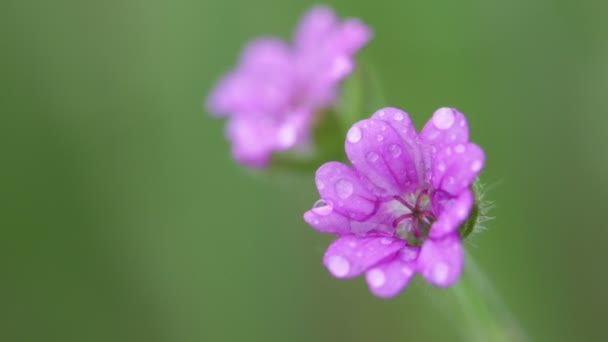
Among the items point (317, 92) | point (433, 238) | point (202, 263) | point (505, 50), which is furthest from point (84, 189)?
point (433, 238)

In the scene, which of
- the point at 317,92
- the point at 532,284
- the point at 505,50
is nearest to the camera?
the point at 317,92

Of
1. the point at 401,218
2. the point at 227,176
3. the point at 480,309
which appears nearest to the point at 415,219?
the point at 401,218

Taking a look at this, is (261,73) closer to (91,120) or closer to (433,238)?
(433,238)

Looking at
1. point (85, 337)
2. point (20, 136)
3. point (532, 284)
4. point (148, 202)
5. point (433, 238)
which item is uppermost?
point (20, 136)

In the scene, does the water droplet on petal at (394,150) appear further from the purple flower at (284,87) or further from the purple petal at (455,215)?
the purple flower at (284,87)

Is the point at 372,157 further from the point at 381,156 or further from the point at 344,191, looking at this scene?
the point at 344,191

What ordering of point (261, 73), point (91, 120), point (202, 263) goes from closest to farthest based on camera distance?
1. point (261, 73)
2. point (202, 263)
3. point (91, 120)

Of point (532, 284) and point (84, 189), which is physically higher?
point (84, 189)
